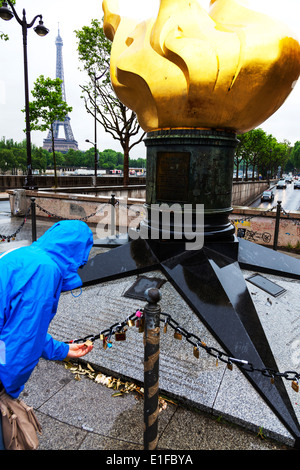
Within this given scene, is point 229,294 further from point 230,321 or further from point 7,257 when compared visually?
point 7,257

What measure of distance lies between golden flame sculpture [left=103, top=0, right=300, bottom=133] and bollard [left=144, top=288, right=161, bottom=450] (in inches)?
143

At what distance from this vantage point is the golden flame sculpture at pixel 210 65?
4.46m

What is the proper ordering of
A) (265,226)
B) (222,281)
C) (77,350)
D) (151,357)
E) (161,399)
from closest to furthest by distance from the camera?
1. (151,357)
2. (77,350)
3. (161,399)
4. (222,281)
5. (265,226)

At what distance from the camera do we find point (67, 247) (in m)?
1.93

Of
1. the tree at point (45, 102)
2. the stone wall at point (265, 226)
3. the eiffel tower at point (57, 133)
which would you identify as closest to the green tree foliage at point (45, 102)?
the tree at point (45, 102)

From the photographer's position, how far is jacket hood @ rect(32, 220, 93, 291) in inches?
75.5

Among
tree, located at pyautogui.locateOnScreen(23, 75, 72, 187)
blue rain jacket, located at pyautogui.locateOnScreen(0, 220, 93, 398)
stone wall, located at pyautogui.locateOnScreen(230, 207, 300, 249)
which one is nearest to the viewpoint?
blue rain jacket, located at pyautogui.locateOnScreen(0, 220, 93, 398)

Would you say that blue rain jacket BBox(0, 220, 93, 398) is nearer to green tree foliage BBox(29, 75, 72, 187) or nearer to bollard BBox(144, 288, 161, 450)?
bollard BBox(144, 288, 161, 450)

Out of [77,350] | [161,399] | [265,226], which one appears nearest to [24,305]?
[77,350]

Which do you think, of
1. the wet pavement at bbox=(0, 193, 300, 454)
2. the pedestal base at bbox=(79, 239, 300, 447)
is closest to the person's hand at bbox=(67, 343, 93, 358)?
the wet pavement at bbox=(0, 193, 300, 454)

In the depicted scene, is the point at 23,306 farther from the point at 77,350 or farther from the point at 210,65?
the point at 210,65

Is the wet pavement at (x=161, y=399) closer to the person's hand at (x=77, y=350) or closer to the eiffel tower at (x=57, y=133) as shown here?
the person's hand at (x=77, y=350)

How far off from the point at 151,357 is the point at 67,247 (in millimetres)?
967
